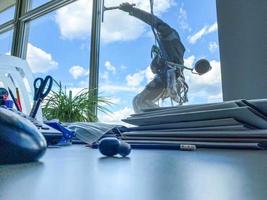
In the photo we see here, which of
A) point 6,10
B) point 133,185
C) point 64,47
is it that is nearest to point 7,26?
point 6,10

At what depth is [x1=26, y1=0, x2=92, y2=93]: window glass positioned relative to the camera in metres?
2.41

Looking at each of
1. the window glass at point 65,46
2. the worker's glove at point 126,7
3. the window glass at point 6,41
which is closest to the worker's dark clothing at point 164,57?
the worker's glove at point 126,7

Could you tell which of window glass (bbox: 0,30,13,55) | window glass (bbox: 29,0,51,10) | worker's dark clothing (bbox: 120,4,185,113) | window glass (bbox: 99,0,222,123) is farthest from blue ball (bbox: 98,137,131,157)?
window glass (bbox: 0,30,13,55)

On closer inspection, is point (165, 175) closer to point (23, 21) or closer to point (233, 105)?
point (233, 105)

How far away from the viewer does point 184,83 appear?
1.75 meters

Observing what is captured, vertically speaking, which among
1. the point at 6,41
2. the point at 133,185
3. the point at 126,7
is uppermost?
the point at 6,41

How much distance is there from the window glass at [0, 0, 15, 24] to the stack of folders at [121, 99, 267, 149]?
11.1ft

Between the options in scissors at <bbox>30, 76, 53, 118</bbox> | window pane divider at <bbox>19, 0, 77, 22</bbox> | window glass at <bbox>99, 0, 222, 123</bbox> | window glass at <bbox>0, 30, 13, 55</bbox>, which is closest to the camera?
scissors at <bbox>30, 76, 53, 118</bbox>

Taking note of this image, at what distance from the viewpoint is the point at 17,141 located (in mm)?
405

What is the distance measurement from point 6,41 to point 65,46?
4.65 feet

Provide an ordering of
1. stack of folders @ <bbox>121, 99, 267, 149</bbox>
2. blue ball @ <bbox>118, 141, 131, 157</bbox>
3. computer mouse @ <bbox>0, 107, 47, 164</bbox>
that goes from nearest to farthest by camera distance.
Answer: computer mouse @ <bbox>0, 107, 47, 164</bbox> < blue ball @ <bbox>118, 141, 131, 157</bbox> < stack of folders @ <bbox>121, 99, 267, 149</bbox>

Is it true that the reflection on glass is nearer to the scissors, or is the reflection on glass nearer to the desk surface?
the scissors

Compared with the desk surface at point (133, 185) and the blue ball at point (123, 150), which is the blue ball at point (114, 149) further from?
the desk surface at point (133, 185)

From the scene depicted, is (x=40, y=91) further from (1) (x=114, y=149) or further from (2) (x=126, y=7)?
(2) (x=126, y=7)
